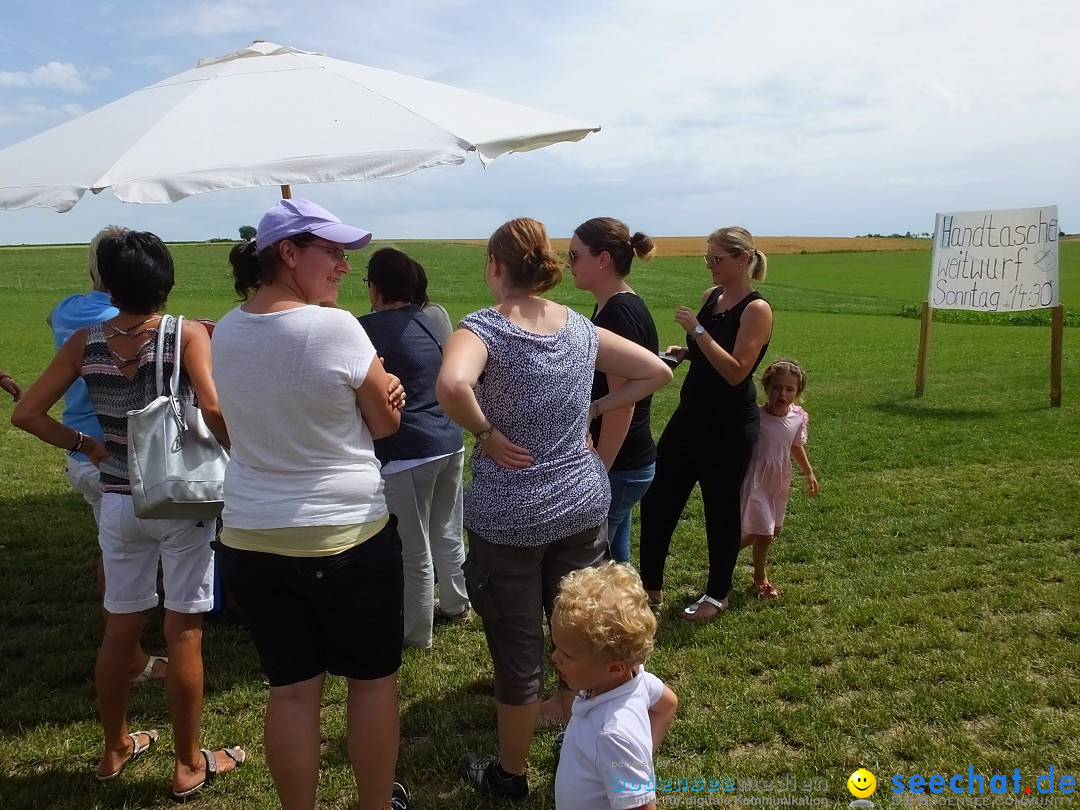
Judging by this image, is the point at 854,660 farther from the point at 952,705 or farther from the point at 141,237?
the point at 141,237

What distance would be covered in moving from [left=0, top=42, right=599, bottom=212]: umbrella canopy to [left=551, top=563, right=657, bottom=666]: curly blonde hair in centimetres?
198

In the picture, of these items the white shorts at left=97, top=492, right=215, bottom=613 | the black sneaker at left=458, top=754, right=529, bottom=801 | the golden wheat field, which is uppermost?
the golden wheat field

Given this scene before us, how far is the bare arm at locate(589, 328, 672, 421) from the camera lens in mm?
2857

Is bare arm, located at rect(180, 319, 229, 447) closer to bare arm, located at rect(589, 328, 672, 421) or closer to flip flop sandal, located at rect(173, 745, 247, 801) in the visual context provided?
flip flop sandal, located at rect(173, 745, 247, 801)

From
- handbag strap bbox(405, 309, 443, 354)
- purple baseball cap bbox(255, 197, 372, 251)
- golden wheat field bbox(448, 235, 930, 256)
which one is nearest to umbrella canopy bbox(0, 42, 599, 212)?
handbag strap bbox(405, 309, 443, 354)

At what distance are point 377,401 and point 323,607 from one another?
0.63 meters

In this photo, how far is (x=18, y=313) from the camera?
918 inches

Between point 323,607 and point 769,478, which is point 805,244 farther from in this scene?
point 323,607

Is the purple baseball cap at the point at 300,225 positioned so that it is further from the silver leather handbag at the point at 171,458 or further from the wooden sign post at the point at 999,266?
the wooden sign post at the point at 999,266

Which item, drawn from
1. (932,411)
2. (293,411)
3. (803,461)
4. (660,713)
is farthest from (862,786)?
(932,411)

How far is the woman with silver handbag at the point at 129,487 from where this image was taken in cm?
286

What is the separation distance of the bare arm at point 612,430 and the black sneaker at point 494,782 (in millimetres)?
1179

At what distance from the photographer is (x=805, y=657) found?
3.96 meters

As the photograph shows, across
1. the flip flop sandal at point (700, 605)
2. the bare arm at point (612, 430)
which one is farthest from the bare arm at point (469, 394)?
the flip flop sandal at point (700, 605)
